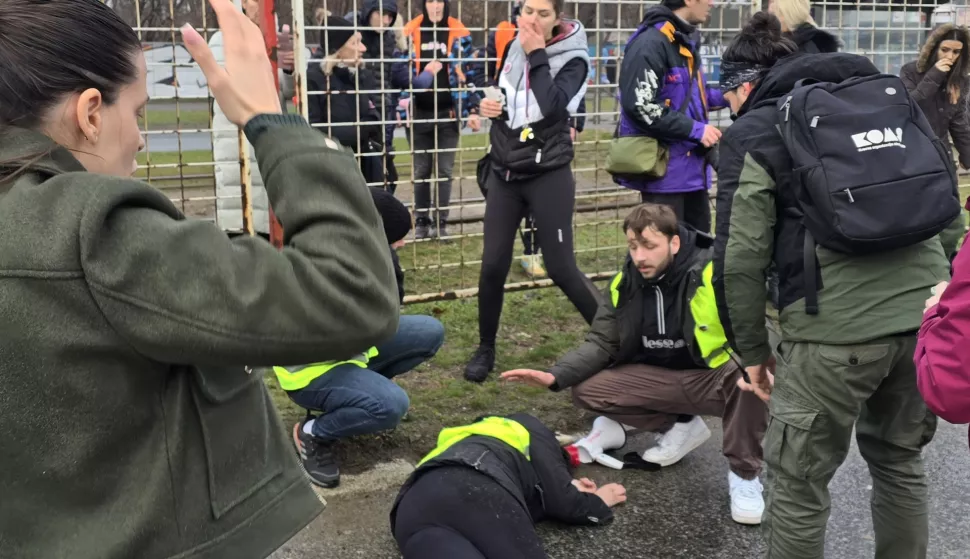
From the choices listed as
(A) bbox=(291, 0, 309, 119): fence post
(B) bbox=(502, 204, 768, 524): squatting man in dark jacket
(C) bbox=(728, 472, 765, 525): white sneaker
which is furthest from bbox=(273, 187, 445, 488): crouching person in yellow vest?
(A) bbox=(291, 0, 309, 119): fence post

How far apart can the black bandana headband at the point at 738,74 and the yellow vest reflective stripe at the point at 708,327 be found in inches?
33.4

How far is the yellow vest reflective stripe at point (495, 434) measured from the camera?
3355mm

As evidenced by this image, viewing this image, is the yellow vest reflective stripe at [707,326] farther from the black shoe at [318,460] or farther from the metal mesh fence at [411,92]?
the metal mesh fence at [411,92]

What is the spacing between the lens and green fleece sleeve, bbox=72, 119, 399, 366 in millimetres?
1114

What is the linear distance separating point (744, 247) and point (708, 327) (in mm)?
1049

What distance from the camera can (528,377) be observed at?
379 centimetres

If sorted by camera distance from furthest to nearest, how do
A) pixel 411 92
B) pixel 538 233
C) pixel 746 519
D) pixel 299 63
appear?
pixel 411 92
pixel 299 63
pixel 538 233
pixel 746 519

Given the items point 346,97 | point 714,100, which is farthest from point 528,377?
point 346,97

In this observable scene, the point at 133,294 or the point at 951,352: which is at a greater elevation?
the point at 133,294

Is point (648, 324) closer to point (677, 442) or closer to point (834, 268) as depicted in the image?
point (677, 442)

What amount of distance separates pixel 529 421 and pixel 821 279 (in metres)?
1.35

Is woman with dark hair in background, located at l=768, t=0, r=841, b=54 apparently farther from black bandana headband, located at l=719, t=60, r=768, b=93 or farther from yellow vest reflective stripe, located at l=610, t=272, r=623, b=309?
yellow vest reflective stripe, located at l=610, t=272, r=623, b=309

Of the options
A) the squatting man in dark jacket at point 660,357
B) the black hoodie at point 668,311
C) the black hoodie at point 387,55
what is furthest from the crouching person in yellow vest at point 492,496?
the black hoodie at point 387,55

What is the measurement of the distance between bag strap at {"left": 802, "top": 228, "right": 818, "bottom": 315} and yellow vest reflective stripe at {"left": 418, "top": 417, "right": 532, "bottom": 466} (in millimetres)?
1208
